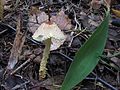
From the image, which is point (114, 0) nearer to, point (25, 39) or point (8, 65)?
point (25, 39)

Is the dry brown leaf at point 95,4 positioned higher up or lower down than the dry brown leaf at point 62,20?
higher up

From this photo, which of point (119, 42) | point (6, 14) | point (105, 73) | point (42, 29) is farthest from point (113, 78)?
point (6, 14)

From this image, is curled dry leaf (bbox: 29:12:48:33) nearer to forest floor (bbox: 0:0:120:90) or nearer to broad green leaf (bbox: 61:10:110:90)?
forest floor (bbox: 0:0:120:90)

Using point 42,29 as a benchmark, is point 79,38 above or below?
below

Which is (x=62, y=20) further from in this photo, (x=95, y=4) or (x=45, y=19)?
(x=95, y=4)

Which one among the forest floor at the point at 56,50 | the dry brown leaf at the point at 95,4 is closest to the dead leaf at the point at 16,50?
the forest floor at the point at 56,50

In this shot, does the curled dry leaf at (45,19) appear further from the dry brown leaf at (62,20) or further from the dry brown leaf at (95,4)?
the dry brown leaf at (95,4)
